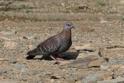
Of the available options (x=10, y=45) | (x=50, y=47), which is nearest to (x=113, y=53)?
(x=50, y=47)

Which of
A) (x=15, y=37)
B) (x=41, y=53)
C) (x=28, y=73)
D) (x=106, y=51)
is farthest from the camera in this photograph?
(x=15, y=37)

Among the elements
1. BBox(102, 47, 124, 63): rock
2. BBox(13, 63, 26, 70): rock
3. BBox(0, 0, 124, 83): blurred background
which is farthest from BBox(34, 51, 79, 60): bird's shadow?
BBox(13, 63, 26, 70): rock

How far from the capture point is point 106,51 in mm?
14359

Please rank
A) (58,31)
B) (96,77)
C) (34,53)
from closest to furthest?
(96,77), (34,53), (58,31)

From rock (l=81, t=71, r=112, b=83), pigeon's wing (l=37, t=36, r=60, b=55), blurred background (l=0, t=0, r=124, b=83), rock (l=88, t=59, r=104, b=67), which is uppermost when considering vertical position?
rock (l=81, t=71, r=112, b=83)

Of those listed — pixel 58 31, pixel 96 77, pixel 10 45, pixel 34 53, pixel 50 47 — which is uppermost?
pixel 96 77

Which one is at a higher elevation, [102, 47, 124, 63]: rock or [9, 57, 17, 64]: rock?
[9, 57, 17, 64]: rock

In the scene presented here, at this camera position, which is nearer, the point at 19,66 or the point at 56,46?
the point at 19,66

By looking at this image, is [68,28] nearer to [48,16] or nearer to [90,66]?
[90,66]

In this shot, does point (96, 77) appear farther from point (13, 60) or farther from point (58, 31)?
point (58, 31)

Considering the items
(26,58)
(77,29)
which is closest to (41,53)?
(26,58)

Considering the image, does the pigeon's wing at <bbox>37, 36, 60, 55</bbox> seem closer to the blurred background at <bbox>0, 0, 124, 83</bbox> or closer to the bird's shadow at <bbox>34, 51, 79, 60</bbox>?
the blurred background at <bbox>0, 0, 124, 83</bbox>

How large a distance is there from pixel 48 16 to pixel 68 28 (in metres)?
8.85

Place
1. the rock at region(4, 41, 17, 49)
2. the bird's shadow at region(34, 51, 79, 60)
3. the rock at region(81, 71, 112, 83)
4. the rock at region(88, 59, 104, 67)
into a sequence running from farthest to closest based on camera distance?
1. the rock at region(4, 41, 17, 49)
2. the bird's shadow at region(34, 51, 79, 60)
3. the rock at region(88, 59, 104, 67)
4. the rock at region(81, 71, 112, 83)
